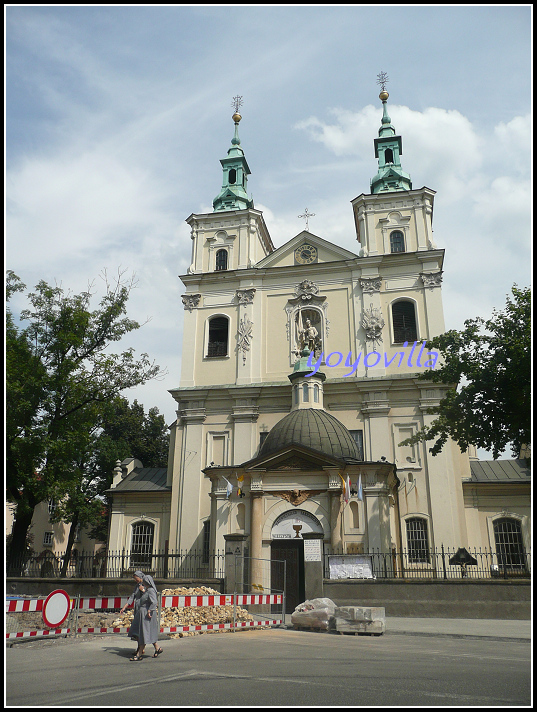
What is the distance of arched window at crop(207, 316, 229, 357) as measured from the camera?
3262 centimetres

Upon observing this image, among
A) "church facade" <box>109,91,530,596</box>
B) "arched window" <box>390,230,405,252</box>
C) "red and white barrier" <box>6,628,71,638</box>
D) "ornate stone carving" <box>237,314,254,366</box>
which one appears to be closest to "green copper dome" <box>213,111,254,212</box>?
"church facade" <box>109,91,530,596</box>

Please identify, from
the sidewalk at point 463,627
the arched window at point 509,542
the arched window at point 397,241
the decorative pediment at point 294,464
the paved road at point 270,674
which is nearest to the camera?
the paved road at point 270,674

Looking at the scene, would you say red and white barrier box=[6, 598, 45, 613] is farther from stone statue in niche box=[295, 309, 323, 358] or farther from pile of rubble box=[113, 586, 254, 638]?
stone statue in niche box=[295, 309, 323, 358]

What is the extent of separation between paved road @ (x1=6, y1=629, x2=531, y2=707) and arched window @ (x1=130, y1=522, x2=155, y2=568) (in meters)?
19.1

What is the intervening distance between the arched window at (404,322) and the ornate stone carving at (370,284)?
4.52ft

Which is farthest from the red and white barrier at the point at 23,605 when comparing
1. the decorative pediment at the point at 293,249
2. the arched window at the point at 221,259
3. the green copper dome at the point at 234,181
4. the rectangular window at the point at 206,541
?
the green copper dome at the point at 234,181

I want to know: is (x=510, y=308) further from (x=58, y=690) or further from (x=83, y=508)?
(x=83, y=508)

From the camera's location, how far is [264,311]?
1289 inches

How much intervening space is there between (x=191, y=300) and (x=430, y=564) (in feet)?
61.8

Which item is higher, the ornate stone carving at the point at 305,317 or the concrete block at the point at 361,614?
the ornate stone carving at the point at 305,317

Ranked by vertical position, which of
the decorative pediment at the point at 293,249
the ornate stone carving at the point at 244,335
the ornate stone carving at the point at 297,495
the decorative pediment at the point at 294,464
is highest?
the decorative pediment at the point at 293,249

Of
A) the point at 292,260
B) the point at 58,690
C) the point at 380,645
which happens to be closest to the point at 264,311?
the point at 292,260

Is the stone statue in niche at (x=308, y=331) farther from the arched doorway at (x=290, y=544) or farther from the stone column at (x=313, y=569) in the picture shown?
the stone column at (x=313, y=569)

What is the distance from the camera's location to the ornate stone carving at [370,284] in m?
31.4
